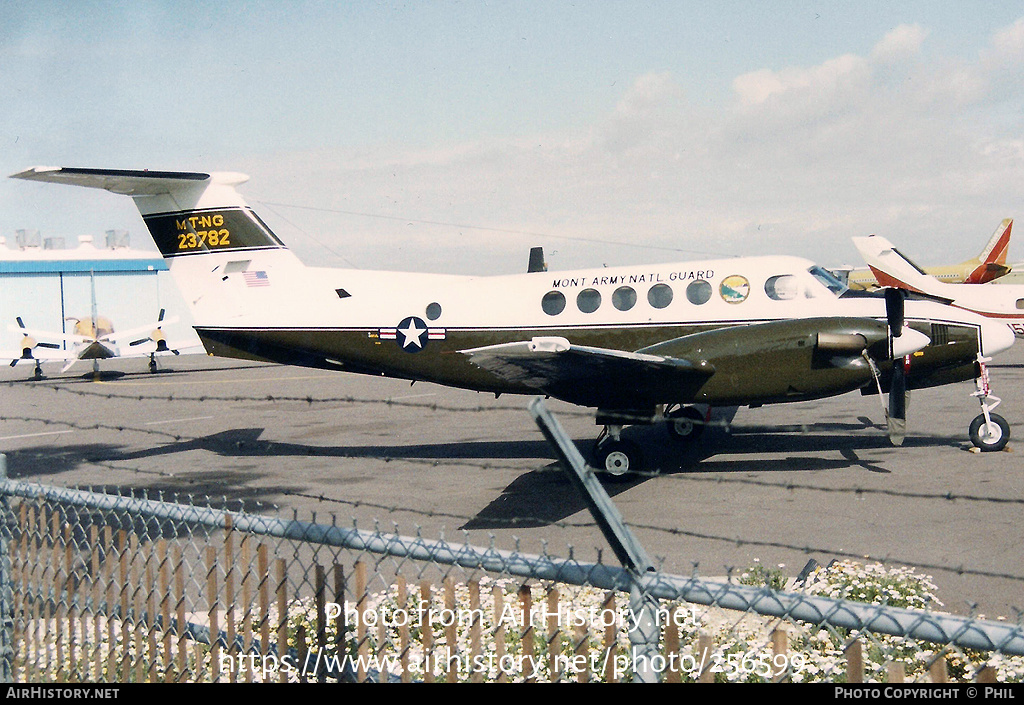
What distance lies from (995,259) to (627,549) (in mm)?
41615

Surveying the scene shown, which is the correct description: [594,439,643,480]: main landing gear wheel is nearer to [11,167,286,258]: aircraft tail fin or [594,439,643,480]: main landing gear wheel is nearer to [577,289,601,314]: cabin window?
[577,289,601,314]: cabin window

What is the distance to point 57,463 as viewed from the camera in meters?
13.6

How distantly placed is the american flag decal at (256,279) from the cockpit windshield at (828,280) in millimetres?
8915

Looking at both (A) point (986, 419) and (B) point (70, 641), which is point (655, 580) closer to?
(B) point (70, 641)

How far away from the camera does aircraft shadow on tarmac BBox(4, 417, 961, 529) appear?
34.6 feet

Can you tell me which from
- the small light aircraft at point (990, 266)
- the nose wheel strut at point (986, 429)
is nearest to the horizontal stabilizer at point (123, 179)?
the nose wheel strut at point (986, 429)

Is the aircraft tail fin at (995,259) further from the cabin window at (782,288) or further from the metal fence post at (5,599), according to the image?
the metal fence post at (5,599)

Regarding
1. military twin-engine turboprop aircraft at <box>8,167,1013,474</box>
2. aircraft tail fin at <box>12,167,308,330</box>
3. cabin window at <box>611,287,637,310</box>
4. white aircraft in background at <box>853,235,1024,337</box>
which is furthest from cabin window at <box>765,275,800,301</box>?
white aircraft in background at <box>853,235,1024,337</box>

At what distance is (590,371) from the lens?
10.7 metres

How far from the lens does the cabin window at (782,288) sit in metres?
12.1

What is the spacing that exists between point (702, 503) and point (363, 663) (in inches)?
286

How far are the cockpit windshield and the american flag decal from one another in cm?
891

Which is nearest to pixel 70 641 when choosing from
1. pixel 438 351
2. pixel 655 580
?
pixel 655 580

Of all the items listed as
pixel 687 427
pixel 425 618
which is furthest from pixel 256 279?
pixel 425 618
